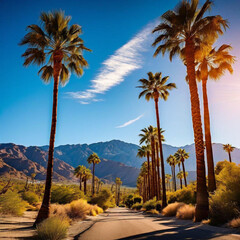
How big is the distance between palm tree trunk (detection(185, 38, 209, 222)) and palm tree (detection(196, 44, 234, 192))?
Answer: 420 cm

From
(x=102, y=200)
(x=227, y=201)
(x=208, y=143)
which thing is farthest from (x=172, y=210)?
(x=102, y=200)

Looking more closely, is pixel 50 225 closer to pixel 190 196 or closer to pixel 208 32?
pixel 208 32

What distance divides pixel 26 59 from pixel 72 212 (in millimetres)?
13041

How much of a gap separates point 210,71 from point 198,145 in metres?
10.7

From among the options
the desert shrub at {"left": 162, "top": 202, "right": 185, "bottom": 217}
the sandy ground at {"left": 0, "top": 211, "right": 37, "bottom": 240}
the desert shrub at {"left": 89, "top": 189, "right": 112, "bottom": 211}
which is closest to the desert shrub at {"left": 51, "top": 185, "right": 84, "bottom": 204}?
the desert shrub at {"left": 162, "top": 202, "right": 185, "bottom": 217}

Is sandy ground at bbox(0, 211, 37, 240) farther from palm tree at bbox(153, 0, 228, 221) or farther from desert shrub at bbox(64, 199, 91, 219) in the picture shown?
palm tree at bbox(153, 0, 228, 221)

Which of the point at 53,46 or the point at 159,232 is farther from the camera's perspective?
the point at 53,46

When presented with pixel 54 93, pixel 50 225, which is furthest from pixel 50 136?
pixel 50 225

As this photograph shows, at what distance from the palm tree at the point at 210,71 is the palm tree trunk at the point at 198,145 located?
4.20m

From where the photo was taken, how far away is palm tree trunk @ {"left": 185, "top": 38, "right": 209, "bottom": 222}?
12.4 meters

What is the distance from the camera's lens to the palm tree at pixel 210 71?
63.4ft

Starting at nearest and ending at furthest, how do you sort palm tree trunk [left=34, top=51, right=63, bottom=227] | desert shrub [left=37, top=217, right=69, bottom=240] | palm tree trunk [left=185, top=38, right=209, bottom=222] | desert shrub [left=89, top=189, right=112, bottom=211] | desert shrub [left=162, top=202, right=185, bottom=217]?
desert shrub [left=37, top=217, right=69, bottom=240] < palm tree trunk [left=185, top=38, right=209, bottom=222] < palm tree trunk [left=34, top=51, right=63, bottom=227] < desert shrub [left=162, top=202, right=185, bottom=217] < desert shrub [left=89, top=189, right=112, bottom=211]

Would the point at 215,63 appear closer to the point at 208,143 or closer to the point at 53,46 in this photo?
the point at 208,143

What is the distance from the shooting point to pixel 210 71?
21.3m
